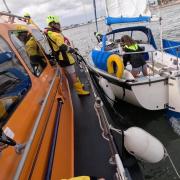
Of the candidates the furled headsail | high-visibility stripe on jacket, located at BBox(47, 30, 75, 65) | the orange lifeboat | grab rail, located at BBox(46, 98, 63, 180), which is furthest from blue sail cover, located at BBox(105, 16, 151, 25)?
grab rail, located at BBox(46, 98, 63, 180)

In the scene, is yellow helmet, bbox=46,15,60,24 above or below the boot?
above

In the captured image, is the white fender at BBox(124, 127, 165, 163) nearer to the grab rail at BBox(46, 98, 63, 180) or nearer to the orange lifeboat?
the orange lifeboat

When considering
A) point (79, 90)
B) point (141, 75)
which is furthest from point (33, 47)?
point (141, 75)

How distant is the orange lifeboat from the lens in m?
1.80

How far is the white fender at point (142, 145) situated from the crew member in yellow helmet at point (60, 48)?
183 centimetres

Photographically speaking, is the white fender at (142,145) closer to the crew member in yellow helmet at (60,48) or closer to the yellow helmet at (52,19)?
the crew member in yellow helmet at (60,48)

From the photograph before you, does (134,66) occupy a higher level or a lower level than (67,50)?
lower

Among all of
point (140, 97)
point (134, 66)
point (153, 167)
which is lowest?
point (153, 167)

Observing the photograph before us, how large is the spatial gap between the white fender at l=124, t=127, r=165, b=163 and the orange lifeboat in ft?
2.25

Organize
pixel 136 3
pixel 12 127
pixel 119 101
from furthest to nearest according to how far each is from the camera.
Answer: pixel 136 3 → pixel 119 101 → pixel 12 127

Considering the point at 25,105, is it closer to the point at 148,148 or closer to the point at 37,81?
the point at 37,81

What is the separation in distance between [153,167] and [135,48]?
3.04 metres

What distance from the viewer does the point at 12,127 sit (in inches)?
79.4

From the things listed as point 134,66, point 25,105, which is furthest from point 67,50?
point 25,105
